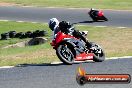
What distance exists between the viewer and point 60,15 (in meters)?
30.9

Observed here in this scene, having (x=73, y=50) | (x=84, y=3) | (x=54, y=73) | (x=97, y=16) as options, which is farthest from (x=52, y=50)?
(x=84, y=3)

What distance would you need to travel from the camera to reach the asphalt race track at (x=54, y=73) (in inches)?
520

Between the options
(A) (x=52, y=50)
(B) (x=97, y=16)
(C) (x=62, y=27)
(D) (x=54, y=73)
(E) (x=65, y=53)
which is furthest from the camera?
(B) (x=97, y=16)

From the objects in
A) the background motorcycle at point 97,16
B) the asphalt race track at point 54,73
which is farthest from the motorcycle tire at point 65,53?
the background motorcycle at point 97,16

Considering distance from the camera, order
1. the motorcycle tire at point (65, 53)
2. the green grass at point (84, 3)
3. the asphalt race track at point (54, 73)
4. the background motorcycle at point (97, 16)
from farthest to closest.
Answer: the green grass at point (84, 3), the background motorcycle at point (97, 16), the motorcycle tire at point (65, 53), the asphalt race track at point (54, 73)

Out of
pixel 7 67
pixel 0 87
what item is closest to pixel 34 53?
pixel 7 67

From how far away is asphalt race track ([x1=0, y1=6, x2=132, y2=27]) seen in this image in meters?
28.0

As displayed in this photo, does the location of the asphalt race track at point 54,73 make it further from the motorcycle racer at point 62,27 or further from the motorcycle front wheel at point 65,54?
the motorcycle racer at point 62,27

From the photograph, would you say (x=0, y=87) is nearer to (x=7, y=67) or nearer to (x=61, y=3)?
(x=7, y=67)

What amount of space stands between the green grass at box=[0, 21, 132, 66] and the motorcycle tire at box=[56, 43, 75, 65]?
1.00 metres

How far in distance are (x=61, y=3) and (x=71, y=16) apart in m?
6.04

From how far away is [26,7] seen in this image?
34938 millimetres

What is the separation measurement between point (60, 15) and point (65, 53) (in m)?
15.3

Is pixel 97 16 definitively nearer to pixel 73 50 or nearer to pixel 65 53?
pixel 73 50
